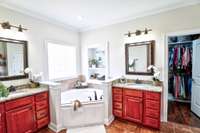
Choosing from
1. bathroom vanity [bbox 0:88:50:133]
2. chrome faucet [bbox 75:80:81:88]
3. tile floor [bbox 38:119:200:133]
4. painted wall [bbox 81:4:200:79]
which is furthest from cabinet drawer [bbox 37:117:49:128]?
painted wall [bbox 81:4:200:79]

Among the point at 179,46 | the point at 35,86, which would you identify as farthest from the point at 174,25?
the point at 35,86

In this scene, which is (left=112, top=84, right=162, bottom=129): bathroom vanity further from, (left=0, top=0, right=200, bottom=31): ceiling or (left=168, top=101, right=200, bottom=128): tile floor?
(left=0, top=0, right=200, bottom=31): ceiling

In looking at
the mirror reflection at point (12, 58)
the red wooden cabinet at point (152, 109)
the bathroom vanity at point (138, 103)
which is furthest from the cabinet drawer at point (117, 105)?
the mirror reflection at point (12, 58)

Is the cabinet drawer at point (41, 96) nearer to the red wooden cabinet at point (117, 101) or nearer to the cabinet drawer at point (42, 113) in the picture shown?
the cabinet drawer at point (42, 113)

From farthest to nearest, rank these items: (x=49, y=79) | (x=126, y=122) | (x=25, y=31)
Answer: (x=49, y=79)
(x=126, y=122)
(x=25, y=31)

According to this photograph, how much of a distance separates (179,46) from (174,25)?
5.11 feet

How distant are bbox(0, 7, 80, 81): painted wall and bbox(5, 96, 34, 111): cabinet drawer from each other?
0.84 meters

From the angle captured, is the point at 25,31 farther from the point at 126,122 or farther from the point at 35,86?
the point at 126,122

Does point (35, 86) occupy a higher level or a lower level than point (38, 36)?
lower

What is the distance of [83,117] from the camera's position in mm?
2842

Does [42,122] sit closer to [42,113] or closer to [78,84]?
[42,113]

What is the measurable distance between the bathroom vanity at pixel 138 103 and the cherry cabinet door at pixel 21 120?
6.01ft

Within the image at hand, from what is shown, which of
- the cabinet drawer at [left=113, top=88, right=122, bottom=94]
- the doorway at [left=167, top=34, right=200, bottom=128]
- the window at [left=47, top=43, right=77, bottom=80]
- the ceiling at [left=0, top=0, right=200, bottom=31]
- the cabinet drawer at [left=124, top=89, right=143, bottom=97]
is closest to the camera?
the ceiling at [left=0, top=0, right=200, bottom=31]

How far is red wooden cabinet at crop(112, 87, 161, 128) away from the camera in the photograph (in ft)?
8.49
